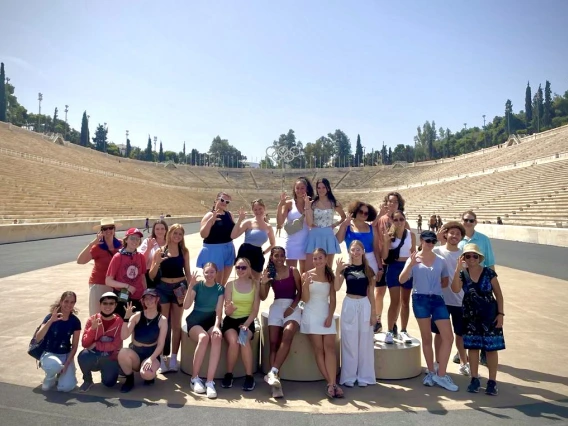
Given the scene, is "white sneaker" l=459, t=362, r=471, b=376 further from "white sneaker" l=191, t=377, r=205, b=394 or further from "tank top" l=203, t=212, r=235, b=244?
"tank top" l=203, t=212, r=235, b=244

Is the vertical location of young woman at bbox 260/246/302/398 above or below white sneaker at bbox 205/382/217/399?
above

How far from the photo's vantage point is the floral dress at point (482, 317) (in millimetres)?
4016

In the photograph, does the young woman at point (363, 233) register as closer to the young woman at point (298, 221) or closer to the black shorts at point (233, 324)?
the young woman at point (298, 221)

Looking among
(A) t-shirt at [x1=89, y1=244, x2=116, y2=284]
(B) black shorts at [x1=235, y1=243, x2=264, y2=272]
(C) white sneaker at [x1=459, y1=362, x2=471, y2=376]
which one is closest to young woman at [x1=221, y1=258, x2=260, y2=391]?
(B) black shorts at [x1=235, y1=243, x2=264, y2=272]

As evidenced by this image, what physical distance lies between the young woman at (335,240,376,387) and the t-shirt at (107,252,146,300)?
231cm

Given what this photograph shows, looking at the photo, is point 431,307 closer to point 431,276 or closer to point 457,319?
point 431,276

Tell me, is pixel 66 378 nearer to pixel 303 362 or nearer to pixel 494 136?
pixel 303 362

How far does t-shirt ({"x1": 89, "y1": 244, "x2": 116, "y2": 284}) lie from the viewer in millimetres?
4789

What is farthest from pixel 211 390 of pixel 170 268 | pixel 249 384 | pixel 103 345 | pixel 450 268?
pixel 450 268

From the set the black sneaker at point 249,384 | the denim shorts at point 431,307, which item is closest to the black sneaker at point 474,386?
the denim shorts at point 431,307

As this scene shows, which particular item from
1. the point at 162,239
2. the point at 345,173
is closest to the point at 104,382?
the point at 162,239

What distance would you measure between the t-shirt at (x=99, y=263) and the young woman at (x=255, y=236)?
63.1 inches

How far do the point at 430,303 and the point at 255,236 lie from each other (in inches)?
89.2

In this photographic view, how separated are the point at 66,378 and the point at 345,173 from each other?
270 ft
